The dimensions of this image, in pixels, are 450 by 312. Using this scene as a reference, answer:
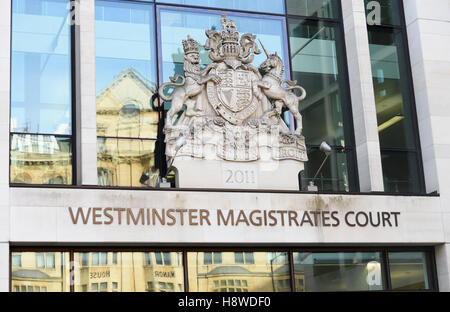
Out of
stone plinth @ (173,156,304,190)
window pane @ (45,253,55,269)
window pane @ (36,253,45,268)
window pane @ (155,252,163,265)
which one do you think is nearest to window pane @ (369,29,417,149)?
stone plinth @ (173,156,304,190)

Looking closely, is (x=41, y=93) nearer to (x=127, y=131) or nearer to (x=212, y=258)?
(x=127, y=131)

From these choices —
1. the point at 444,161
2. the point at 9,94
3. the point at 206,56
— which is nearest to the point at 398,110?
the point at 444,161

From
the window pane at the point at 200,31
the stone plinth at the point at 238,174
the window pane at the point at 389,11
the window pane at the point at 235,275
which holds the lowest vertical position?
the window pane at the point at 235,275

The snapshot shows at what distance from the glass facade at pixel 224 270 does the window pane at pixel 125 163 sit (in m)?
1.73

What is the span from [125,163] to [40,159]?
187cm

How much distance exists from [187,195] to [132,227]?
4.53 ft

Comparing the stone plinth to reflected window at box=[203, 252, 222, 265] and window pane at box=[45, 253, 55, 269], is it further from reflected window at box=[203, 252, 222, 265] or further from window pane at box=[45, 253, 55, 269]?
window pane at box=[45, 253, 55, 269]

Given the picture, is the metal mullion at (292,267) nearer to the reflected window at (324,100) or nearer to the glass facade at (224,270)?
the glass facade at (224,270)

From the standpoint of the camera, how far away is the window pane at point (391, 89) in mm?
21531

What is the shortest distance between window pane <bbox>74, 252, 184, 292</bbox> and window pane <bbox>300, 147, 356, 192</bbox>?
4046mm

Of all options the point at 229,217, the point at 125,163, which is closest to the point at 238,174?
the point at 229,217

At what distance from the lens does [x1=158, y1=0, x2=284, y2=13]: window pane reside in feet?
70.1

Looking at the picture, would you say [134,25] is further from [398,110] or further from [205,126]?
[398,110]

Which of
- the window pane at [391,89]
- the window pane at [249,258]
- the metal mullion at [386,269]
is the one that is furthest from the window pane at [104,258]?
the window pane at [391,89]
